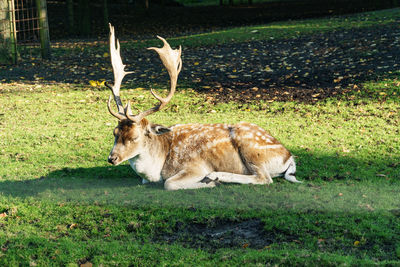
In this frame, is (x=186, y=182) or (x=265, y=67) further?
(x=265, y=67)

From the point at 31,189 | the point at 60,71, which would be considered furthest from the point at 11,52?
the point at 31,189

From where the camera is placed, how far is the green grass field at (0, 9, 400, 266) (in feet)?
16.1

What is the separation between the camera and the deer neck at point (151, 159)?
667 centimetres

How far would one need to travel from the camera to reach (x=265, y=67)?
586 inches

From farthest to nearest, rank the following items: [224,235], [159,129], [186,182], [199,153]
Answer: [199,153], [159,129], [186,182], [224,235]

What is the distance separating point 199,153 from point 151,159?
0.62 m

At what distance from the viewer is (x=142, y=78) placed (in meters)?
14.5

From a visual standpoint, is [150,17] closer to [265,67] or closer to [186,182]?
[265,67]

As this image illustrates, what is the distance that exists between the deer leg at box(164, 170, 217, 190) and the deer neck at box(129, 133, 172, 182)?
0.96 ft

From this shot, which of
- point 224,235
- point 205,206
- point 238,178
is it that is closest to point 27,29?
point 238,178

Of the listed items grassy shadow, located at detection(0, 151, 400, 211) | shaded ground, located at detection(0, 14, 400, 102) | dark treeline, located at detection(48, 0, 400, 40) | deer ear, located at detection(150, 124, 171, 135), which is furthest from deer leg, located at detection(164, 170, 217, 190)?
dark treeline, located at detection(48, 0, 400, 40)

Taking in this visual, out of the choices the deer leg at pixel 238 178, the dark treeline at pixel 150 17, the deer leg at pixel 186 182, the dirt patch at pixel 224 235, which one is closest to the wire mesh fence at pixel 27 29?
the dark treeline at pixel 150 17

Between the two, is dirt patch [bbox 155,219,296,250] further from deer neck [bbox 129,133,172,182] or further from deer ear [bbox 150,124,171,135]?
deer ear [bbox 150,124,171,135]

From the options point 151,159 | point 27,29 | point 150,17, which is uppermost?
point 150,17
